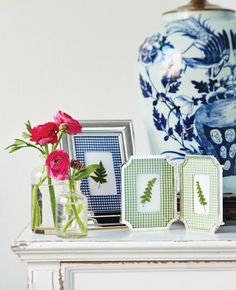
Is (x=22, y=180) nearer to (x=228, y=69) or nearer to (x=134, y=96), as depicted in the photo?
(x=134, y=96)

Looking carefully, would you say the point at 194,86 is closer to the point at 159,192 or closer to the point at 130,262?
the point at 159,192

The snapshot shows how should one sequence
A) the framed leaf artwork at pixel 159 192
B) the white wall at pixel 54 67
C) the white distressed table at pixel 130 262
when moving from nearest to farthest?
the white distressed table at pixel 130 262 → the framed leaf artwork at pixel 159 192 → the white wall at pixel 54 67

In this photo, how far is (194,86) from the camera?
162 cm

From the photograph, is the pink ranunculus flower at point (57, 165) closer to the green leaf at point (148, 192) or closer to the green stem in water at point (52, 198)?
the green stem in water at point (52, 198)

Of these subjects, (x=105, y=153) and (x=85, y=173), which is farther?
(x=105, y=153)

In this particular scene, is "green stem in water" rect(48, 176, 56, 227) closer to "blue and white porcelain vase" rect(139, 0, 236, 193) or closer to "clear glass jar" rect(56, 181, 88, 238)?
"clear glass jar" rect(56, 181, 88, 238)

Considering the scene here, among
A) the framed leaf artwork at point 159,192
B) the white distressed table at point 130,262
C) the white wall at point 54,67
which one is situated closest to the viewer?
the white distressed table at point 130,262

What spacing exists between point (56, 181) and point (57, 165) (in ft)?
0.27

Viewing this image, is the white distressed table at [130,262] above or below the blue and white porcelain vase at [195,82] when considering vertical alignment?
below

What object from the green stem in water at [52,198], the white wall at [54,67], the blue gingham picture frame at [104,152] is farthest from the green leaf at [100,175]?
the white wall at [54,67]

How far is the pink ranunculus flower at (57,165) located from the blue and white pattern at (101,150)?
0.46ft

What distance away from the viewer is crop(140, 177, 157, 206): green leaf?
1.63 metres

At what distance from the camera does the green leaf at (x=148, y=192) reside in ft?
5.33

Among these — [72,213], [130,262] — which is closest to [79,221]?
[72,213]
